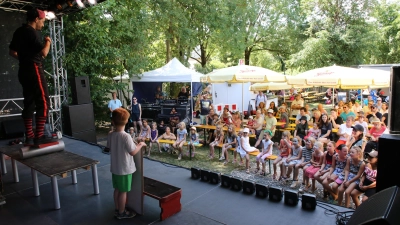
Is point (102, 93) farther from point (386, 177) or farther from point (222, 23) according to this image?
point (386, 177)

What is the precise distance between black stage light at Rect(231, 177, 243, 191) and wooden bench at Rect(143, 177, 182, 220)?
901 millimetres

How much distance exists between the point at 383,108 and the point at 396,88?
721 centimetres

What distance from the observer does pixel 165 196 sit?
3016 mm

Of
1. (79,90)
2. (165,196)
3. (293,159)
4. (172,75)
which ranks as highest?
(172,75)

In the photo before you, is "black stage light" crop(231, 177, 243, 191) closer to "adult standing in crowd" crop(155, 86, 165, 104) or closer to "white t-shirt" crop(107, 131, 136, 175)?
"white t-shirt" crop(107, 131, 136, 175)

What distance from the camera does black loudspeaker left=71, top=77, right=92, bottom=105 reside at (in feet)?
24.6

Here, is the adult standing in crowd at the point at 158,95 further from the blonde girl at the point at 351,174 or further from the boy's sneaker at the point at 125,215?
the boy's sneaker at the point at 125,215

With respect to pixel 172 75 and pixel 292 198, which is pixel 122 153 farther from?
pixel 172 75

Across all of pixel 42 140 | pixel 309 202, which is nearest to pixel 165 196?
pixel 309 202

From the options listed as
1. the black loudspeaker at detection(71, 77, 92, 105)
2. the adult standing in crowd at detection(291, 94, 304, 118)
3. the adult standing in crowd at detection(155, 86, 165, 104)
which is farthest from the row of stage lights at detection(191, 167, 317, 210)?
the adult standing in crowd at detection(155, 86, 165, 104)

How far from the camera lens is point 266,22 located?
62.2 ft

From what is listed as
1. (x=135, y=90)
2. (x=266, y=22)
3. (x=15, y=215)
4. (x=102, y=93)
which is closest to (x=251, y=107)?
(x=135, y=90)

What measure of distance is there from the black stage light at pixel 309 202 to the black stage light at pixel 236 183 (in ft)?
2.74

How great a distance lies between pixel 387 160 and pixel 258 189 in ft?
5.95
